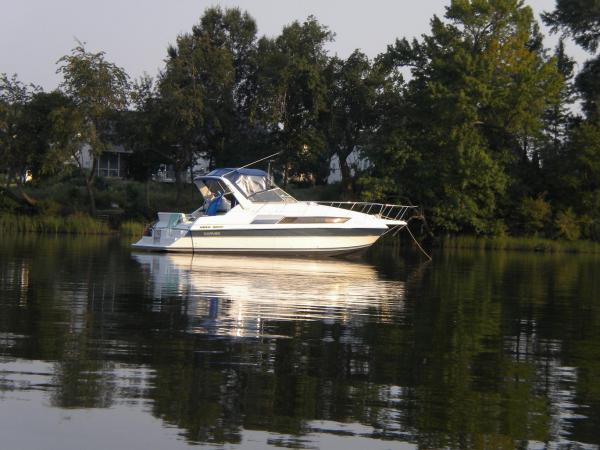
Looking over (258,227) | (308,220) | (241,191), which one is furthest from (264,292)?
(241,191)

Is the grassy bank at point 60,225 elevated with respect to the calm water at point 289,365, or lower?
elevated

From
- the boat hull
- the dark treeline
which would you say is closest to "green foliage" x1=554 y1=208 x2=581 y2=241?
the dark treeline

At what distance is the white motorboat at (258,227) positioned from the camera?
124 feet

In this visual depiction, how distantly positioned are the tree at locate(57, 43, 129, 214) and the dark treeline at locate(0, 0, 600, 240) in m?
0.08

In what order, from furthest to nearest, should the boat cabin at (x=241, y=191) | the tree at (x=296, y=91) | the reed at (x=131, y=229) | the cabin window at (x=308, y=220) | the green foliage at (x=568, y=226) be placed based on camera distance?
the tree at (x=296, y=91) < the green foliage at (x=568, y=226) < the reed at (x=131, y=229) < the boat cabin at (x=241, y=191) < the cabin window at (x=308, y=220)

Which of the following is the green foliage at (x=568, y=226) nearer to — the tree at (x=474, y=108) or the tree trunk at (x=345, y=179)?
the tree at (x=474, y=108)

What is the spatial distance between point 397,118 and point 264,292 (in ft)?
118

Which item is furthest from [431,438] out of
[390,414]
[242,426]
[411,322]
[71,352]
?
[411,322]

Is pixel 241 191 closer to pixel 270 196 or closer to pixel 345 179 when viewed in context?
pixel 270 196

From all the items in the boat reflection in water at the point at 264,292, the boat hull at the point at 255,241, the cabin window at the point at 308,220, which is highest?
the cabin window at the point at 308,220

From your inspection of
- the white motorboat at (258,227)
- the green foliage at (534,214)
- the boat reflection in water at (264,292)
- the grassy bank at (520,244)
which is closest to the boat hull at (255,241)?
the white motorboat at (258,227)

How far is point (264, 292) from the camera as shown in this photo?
22.0 m

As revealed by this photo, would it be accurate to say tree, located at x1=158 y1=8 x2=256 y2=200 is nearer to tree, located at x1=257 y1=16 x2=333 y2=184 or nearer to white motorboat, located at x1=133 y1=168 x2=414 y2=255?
tree, located at x1=257 y1=16 x2=333 y2=184

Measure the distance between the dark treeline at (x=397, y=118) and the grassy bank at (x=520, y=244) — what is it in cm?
62
